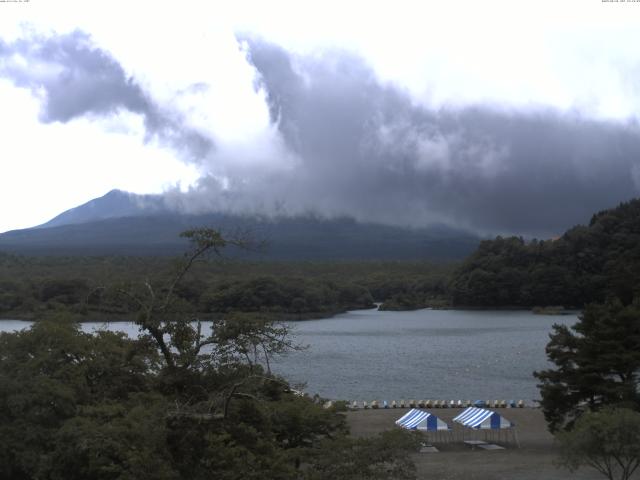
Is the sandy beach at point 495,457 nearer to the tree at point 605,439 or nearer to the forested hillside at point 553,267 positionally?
the tree at point 605,439

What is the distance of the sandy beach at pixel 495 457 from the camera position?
16750 millimetres

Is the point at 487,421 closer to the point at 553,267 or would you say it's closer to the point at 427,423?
the point at 427,423

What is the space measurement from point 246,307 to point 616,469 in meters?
51.1

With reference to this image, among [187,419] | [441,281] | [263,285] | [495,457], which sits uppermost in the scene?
[441,281]

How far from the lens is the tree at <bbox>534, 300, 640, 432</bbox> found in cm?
1855

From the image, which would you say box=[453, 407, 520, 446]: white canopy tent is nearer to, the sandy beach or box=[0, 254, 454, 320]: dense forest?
the sandy beach

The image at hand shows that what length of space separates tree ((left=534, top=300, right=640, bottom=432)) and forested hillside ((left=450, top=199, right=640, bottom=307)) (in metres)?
62.2

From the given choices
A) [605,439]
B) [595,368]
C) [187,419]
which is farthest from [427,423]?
[187,419]

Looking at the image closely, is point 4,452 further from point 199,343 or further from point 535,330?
point 535,330

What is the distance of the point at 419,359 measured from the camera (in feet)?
140

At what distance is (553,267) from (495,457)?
67.4 meters

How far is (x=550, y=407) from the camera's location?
749 inches

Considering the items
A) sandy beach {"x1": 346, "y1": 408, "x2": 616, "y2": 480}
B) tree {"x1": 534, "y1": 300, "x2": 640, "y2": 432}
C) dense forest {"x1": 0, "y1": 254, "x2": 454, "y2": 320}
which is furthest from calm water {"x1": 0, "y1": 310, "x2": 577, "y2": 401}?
tree {"x1": 534, "y1": 300, "x2": 640, "y2": 432}

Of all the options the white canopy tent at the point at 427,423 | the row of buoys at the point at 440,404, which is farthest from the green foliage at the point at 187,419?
the row of buoys at the point at 440,404
